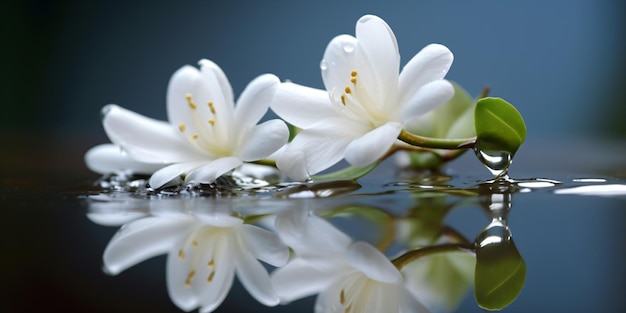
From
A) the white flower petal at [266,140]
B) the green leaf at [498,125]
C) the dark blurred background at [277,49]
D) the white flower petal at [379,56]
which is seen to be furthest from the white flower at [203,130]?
the dark blurred background at [277,49]

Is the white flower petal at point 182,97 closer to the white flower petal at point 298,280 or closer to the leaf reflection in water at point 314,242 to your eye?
the leaf reflection in water at point 314,242

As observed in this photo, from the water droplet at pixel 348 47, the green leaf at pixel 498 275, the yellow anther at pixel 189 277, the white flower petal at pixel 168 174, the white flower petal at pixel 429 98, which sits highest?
the water droplet at pixel 348 47

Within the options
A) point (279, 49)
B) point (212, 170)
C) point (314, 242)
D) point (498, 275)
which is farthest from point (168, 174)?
point (279, 49)

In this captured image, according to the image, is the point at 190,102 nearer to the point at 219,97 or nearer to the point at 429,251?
the point at 219,97

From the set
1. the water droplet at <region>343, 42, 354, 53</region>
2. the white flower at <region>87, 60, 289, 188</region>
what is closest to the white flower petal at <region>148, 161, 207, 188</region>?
the white flower at <region>87, 60, 289, 188</region>

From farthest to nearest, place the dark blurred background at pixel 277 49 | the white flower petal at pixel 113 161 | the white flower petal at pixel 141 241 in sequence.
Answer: the dark blurred background at pixel 277 49 → the white flower petal at pixel 113 161 → the white flower petal at pixel 141 241

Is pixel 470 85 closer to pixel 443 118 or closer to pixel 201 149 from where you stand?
pixel 443 118

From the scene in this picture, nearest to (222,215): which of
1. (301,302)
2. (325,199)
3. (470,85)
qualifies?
(325,199)
